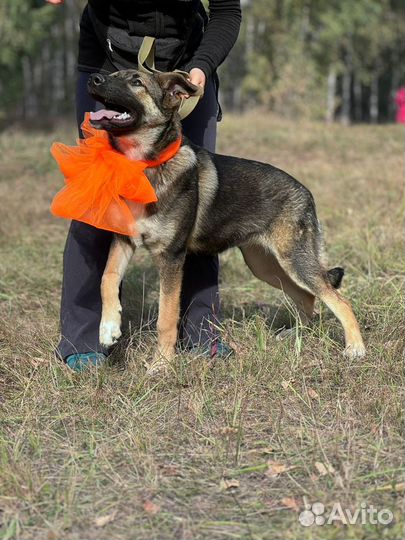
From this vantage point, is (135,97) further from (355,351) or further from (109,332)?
(355,351)

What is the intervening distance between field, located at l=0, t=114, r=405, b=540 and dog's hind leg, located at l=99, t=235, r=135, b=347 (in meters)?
0.22

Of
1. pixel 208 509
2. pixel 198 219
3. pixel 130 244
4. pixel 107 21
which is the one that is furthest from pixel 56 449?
pixel 107 21

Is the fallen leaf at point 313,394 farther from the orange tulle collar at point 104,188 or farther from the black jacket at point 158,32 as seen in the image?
the black jacket at point 158,32

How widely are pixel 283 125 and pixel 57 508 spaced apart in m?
17.8

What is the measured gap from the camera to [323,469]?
2920mm

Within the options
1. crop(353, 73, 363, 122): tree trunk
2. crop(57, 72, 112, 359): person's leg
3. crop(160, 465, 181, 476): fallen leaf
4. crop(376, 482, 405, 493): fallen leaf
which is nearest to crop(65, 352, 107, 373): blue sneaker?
crop(57, 72, 112, 359): person's leg

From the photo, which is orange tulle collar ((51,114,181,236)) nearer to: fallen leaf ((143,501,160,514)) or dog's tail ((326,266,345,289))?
A: dog's tail ((326,266,345,289))

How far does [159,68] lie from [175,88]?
1.30 feet

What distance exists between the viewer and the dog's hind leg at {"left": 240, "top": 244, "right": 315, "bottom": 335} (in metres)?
4.70

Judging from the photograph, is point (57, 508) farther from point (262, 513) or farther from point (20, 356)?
point (20, 356)

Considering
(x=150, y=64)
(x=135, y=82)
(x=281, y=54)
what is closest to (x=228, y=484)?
(x=135, y=82)

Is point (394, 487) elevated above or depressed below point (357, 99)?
above

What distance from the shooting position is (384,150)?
536 inches

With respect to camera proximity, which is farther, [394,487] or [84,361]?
[84,361]
